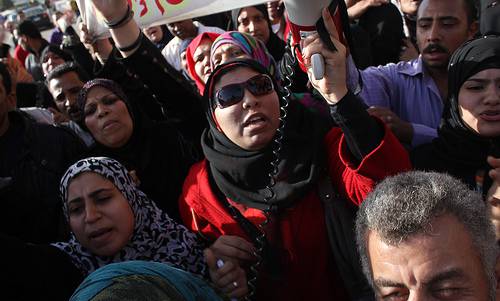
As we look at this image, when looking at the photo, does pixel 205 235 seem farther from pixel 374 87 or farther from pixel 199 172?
pixel 374 87

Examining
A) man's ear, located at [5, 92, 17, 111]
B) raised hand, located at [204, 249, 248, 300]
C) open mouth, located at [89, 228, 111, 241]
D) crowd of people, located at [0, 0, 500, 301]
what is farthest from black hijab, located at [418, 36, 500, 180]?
man's ear, located at [5, 92, 17, 111]

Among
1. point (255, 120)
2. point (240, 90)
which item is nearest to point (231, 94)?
point (240, 90)

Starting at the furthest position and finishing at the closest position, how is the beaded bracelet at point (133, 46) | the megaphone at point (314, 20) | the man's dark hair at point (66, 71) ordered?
the man's dark hair at point (66, 71), the beaded bracelet at point (133, 46), the megaphone at point (314, 20)

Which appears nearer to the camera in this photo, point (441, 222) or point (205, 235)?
point (441, 222)

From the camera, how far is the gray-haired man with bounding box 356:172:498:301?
1.40 metres

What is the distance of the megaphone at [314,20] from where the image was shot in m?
1.38

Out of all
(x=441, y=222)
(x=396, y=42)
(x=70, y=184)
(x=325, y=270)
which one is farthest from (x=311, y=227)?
(x=396, y=42)

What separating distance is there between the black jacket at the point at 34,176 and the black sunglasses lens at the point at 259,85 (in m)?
1.03

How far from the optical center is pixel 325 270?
6.75 feet

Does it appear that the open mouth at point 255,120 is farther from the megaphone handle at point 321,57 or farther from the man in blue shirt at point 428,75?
the man in blue shirt at point 428,75

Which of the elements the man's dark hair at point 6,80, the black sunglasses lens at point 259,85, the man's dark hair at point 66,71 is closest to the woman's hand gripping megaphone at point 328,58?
the black sunglasses lens at point 259,85

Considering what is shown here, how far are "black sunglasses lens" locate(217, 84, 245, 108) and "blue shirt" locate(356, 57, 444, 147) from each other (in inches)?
34.2

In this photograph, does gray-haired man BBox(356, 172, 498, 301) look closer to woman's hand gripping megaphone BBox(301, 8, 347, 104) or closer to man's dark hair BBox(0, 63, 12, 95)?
woman's hand gripping megaphone BBox(301, 8, 347, 104)

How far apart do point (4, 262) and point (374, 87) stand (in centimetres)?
198
